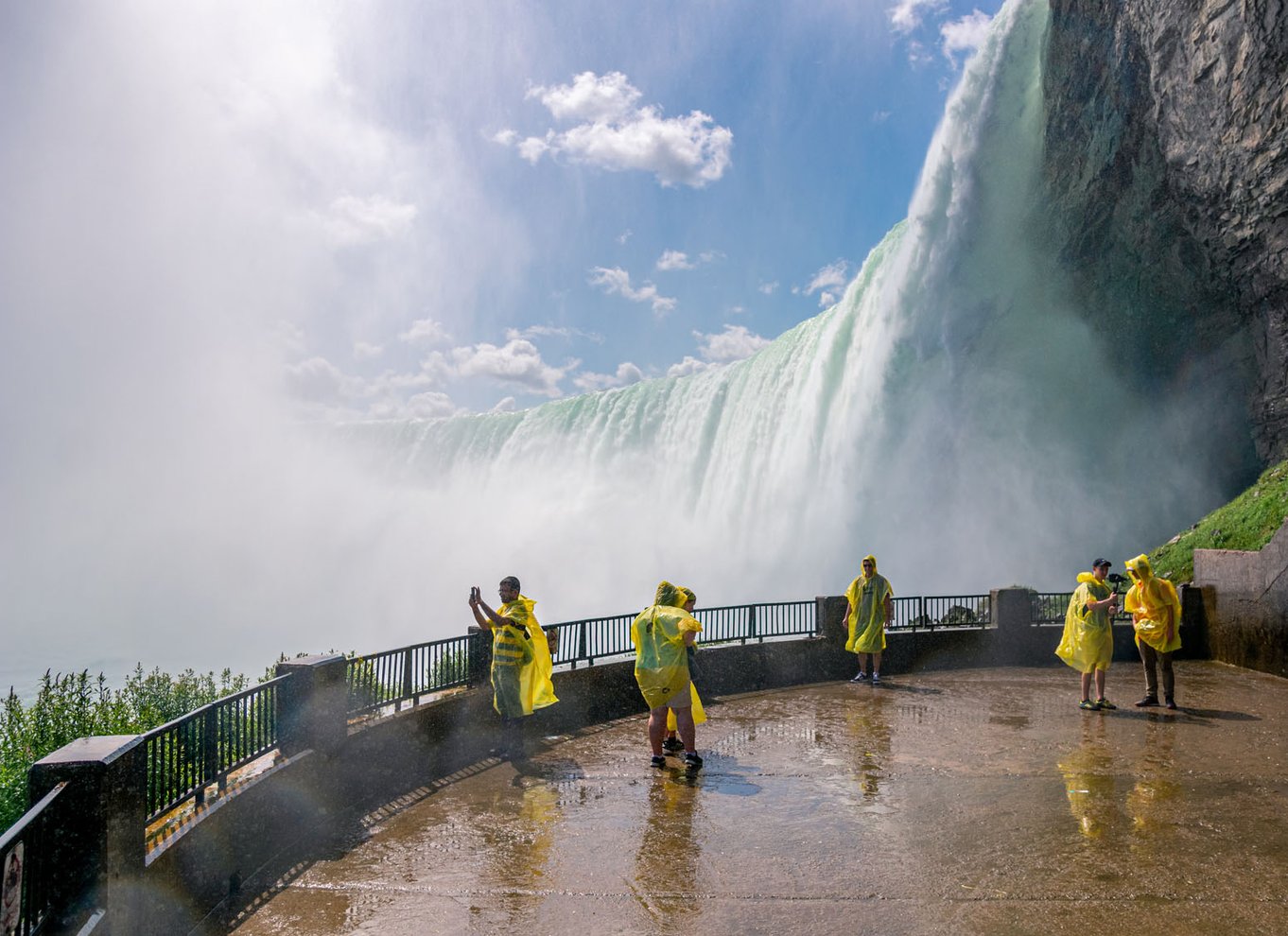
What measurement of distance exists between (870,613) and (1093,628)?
274 cm

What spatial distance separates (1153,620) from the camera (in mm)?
9320

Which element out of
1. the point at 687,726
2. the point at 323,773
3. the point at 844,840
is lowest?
the point at 844,840

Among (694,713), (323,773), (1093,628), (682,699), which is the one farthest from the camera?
(1093,628)

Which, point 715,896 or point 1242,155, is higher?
point 1242,155

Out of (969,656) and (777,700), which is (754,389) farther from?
(777,700)

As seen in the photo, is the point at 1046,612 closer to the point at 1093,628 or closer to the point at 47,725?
the point at 1093,628

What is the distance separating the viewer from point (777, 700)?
35.2 feet

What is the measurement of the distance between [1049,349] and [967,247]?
13.8 feet

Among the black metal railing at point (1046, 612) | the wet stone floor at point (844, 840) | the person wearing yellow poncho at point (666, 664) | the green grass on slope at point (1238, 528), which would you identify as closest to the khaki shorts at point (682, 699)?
the person wearing yellow poncho at point (666, 664)

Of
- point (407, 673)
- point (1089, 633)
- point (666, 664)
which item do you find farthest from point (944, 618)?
point (407, 673)

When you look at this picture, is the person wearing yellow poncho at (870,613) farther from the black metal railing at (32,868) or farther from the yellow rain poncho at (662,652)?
the black metal railing at (32,868)

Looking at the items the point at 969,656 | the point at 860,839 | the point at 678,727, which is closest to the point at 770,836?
the point at 860,839

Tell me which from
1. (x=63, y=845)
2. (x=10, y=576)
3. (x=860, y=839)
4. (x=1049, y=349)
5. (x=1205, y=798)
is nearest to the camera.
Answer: (x=63, y=845)

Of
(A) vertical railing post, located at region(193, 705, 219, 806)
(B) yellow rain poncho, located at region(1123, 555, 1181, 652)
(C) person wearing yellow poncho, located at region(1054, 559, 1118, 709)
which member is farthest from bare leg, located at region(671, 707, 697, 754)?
(B) yellow rain poncho, located at region(1123, 555, 1181, 652)
